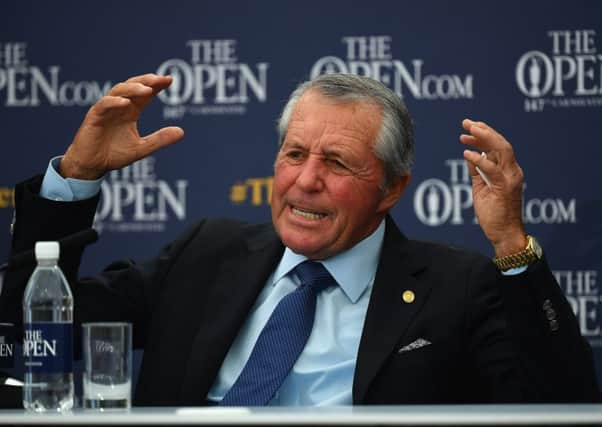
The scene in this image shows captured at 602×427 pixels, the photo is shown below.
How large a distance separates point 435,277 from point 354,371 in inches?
13.5

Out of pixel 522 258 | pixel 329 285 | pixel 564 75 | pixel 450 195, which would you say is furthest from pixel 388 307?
pixel 564 75

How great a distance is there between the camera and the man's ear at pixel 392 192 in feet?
10.1

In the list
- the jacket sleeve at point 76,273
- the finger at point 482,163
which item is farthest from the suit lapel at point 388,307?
the jacket sleeve at point 76,273

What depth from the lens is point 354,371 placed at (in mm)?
2748

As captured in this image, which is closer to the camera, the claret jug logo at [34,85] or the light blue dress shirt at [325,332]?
the light blue dress shirt at [325,332]

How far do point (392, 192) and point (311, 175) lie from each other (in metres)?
0.30

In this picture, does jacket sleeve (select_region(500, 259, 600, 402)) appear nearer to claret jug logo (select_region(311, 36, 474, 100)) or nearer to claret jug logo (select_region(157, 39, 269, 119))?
claret jug logo (select_region(311, 36, 474, 100))

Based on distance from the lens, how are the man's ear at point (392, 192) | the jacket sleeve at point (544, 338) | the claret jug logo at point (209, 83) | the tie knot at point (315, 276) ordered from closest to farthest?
the jacket sleeve at point (544, 338), the tie knot at point (315, 276), the man's ear at point (392, 192), the claret jug logo at point (209, 83)

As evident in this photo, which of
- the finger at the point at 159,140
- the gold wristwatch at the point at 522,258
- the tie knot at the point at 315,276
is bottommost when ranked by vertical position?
the tie knot at the point at 315,276

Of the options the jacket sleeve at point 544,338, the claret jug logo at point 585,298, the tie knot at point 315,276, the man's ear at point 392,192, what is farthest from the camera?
the claret jug logo at point 585,298

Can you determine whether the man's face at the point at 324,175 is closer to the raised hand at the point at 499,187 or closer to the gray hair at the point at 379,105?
the gray hair at the point at 379,105

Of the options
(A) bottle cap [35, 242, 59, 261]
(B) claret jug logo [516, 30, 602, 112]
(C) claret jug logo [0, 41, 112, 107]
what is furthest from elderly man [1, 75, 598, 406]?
(C) claret jug logo [0, 41, 112, 107]

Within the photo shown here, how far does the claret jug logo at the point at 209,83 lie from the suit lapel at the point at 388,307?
156 centimetres

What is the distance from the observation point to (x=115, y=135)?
273 cm
